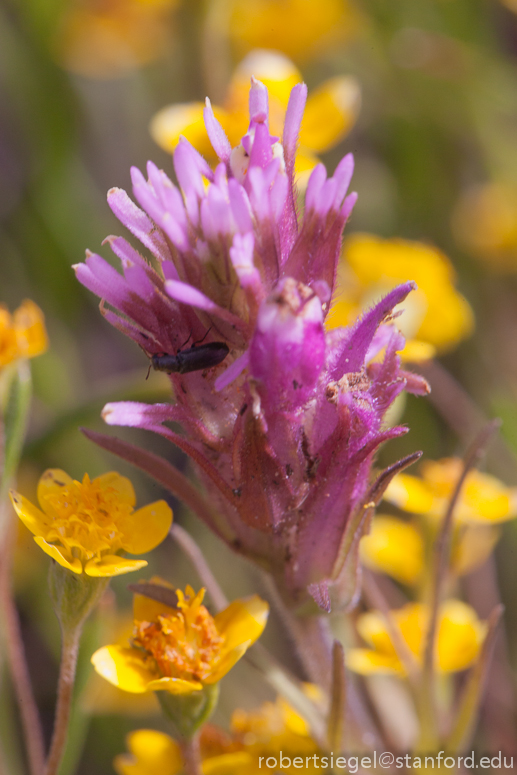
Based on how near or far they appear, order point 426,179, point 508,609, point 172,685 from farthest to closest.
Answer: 1. point 426,179
2. point 508,609
3. point 172,685

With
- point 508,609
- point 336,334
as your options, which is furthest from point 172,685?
point 508,609

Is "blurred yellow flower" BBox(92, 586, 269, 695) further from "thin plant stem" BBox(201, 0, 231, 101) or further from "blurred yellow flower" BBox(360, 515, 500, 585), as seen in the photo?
"thin plant stem" BBox(201, 0, 231, 101)

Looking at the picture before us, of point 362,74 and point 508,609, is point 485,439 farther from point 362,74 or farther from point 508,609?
point 362,74

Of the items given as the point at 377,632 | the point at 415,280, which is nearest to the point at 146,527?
the point at 377,632

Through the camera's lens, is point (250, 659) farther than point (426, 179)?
No

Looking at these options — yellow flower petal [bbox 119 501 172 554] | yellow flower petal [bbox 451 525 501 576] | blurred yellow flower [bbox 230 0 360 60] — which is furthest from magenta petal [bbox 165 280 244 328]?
blurred yellow flower [bbox 230 0 360 60]

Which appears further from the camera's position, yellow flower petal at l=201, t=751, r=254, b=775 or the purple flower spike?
yellow flower petal at l=201, t=751, r=254, b=775

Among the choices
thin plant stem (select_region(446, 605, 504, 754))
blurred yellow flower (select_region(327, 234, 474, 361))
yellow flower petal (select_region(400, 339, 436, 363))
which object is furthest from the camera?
blurred yellow flower (select_region(327, 234, 474, 361))

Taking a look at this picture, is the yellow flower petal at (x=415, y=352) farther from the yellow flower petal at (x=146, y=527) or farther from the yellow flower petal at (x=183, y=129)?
the yellow flower petal at (x=183, y=129)
